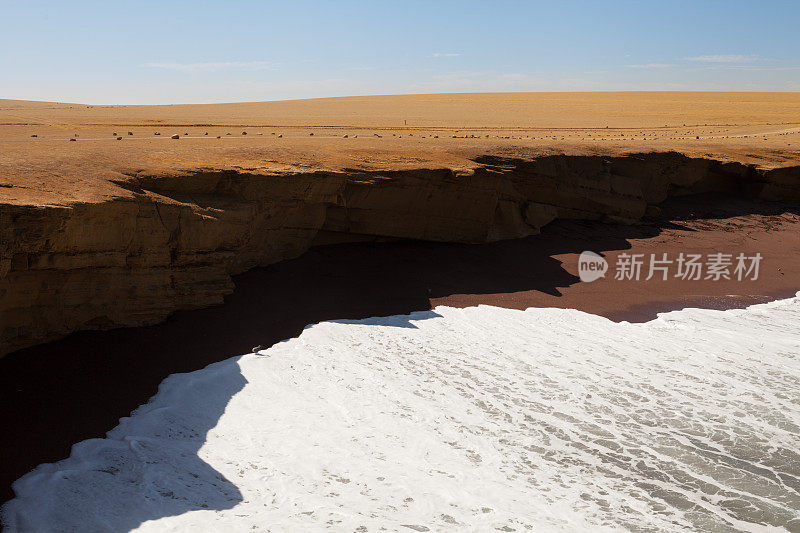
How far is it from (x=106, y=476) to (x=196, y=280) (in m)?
4.65

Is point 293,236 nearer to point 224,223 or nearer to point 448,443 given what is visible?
point 224,223

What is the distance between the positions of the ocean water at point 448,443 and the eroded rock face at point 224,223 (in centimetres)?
191

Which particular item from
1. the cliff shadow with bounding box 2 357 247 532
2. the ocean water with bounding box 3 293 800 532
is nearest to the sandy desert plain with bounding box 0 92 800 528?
the cliff shadow with bounding box 2 357 247 532

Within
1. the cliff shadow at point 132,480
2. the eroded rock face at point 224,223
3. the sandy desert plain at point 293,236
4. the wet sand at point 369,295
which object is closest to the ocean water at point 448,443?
the cliff shadow at point 132,480

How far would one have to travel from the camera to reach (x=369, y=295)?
13.3 m

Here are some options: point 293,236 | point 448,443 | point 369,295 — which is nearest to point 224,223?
point 293,236

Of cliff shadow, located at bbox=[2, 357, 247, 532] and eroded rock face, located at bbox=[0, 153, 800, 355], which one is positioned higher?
eroded rock face, located at bbox=[0, 153, 800, 355]

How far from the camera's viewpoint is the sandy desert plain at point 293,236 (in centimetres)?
892

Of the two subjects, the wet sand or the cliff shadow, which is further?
the wet sand

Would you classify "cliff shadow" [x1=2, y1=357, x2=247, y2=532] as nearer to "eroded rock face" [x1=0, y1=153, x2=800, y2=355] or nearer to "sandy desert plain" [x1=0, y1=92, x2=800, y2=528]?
"sandy desert plain" [x1=0, y1=92, x2=800, y2=528]

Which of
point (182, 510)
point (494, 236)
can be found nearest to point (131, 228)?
point (182, 510)

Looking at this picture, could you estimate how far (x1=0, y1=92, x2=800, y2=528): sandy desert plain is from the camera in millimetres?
8922

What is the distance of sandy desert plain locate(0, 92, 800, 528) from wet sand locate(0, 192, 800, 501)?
4 centimetres

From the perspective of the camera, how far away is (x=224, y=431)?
804 centimetres
